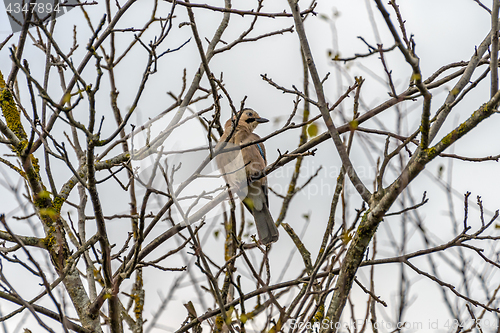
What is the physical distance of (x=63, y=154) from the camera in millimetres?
2441

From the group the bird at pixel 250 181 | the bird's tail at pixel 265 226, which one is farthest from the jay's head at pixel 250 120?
the bird's tail at pixel 265 226

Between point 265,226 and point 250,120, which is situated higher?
point 250,120

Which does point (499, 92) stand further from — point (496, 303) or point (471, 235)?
point (496, 303)

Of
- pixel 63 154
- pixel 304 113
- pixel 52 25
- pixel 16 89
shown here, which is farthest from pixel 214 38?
pixel 63 154

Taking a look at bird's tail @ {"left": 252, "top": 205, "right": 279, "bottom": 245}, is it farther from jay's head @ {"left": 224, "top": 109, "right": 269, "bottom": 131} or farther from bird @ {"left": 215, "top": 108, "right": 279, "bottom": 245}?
jay's head @ {"left": 224, "top": 109, "right": 269, "bottom": 131}

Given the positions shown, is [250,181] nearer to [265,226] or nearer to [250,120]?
[265,226]

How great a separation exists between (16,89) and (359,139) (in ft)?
10.4

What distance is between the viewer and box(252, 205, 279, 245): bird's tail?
205 inches

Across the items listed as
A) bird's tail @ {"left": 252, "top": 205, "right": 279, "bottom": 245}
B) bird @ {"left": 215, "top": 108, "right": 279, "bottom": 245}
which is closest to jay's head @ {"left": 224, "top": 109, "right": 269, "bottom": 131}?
bird @ {"left": 215, "top": 108, "right": 279, "bottom": 245}

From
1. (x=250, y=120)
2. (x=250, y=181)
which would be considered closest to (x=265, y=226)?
(x=250, y=181)

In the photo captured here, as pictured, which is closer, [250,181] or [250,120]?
[250,181]

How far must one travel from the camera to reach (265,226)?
5277 millimetres

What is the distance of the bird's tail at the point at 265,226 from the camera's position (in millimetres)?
5211

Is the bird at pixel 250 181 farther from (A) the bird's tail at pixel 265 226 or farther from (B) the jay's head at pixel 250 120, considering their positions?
(B) the jay's head at pixel 250 120
